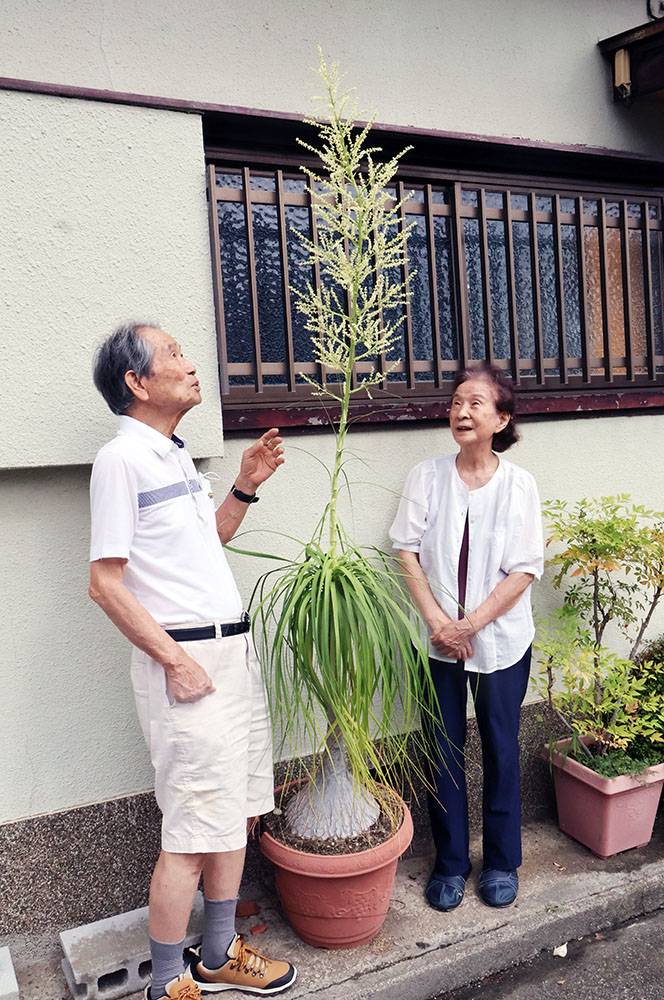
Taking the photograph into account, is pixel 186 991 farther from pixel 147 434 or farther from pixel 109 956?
pixel 147 434

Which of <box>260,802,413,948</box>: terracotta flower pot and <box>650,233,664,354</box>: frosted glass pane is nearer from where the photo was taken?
<box>260,802,413,948</box>: terracotta flower pot

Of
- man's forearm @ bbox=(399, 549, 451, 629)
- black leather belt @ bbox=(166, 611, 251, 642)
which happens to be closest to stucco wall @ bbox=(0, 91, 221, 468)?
black leather belt @ bbox=(166, 611, 251, 642)

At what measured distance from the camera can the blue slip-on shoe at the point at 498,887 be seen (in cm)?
315

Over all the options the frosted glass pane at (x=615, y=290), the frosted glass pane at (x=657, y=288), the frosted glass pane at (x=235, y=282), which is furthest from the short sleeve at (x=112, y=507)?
the frosted glass pane at (x=657, y=288)

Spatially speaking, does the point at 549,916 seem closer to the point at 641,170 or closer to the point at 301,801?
the point at 301,801

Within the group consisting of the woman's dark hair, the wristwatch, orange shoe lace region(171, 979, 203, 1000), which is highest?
the woman's dark hair

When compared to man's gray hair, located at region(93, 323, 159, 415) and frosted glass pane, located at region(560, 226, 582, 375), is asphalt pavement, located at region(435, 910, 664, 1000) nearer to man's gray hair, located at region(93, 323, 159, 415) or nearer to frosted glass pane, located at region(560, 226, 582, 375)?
man's gray hair, located at region(93, 323, 159, 415)

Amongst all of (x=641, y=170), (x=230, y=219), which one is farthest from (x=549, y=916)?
(x=641, y=170)

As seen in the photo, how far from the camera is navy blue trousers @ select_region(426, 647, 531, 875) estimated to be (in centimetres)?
322

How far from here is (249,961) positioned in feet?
8.82

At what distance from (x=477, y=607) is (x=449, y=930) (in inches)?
46.2

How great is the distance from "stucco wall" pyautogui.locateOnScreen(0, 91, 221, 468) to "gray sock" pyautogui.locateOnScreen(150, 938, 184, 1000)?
1.57 metres

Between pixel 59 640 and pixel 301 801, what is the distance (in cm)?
104

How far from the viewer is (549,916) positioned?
3.10m
